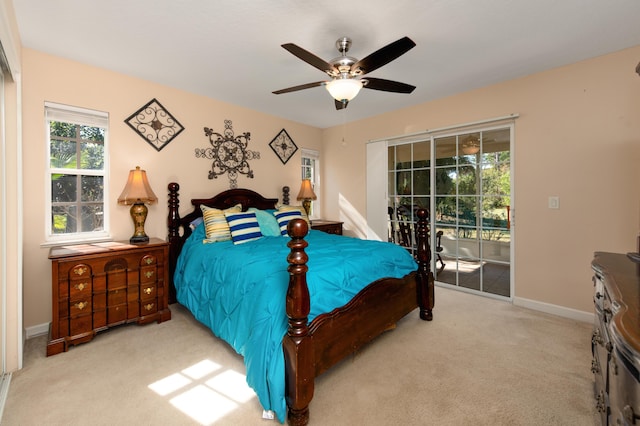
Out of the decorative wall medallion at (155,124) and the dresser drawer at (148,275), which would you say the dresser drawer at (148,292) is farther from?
the decorative wall medallion at (155,124)

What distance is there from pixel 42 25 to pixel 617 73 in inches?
189

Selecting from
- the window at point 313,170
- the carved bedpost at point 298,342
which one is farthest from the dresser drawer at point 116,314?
the window at point 313,170

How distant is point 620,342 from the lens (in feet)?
2.63

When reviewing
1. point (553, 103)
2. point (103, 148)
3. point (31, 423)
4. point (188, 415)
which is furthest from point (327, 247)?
point (553, 103)

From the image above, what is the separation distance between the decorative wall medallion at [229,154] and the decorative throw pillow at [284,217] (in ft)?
2.76

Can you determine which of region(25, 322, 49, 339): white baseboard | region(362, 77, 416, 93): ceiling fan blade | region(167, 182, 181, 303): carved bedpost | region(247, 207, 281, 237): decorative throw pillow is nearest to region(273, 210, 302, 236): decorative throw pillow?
region(247, 207, 281, 237): decorative throw pillow

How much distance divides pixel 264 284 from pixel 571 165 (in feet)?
10.3

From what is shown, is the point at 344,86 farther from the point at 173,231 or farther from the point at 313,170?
the point at 313,170

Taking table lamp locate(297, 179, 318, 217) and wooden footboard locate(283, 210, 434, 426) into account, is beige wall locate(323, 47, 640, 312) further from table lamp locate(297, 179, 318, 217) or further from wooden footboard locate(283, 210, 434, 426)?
table lamp locate(297, 179, 318, 217)

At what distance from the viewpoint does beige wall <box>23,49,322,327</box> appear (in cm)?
244

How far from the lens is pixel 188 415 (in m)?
1.57

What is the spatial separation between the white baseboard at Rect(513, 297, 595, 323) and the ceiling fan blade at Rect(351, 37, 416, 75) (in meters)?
2.95

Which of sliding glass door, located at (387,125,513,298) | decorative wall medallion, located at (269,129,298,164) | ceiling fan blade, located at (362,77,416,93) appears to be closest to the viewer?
ceiling fan blade, located at (362,77,416,93)

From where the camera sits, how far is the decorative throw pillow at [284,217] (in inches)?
134
